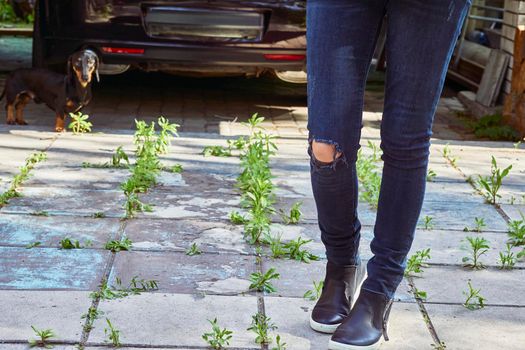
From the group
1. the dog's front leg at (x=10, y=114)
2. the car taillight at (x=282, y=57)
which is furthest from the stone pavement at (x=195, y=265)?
the car taillight at (x=282, y=57)

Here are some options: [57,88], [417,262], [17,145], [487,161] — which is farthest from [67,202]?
[487,161]

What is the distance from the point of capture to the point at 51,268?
348cm

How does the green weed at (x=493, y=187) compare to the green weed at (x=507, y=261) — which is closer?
the green weed at (x=507, y=261)

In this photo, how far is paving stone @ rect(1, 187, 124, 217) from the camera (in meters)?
4.27

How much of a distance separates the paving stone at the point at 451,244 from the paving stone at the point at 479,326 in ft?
1.78

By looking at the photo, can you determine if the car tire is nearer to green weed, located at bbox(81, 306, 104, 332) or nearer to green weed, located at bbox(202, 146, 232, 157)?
green weed, located at bbox(202, 146, 232, 157)

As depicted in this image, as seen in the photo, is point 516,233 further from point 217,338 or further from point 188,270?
point 217,338

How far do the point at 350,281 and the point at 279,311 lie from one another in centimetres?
29

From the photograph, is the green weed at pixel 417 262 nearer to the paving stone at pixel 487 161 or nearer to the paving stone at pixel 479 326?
the paving stone at pixel 479 326

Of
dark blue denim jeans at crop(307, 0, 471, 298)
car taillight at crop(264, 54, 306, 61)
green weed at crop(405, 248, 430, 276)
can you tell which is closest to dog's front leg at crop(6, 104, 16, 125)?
car taillight at crop(264, 54, 306, 61)

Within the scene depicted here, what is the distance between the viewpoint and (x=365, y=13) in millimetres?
2637

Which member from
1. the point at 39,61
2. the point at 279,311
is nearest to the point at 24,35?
the point at 39,61

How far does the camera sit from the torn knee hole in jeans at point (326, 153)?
272cm

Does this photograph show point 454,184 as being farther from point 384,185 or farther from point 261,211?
point 384,185
